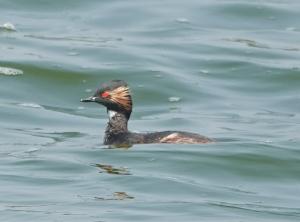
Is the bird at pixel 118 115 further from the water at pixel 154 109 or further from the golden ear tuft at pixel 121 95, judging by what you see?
the water at pixel 154 109

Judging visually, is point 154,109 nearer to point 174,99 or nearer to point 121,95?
point 174,99

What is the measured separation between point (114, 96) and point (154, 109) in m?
3.27

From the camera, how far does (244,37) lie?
25812mm

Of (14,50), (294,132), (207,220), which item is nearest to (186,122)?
(294,132)

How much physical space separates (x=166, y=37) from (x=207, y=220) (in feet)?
41.6

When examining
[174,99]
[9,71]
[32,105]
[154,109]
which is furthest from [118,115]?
[9,71]

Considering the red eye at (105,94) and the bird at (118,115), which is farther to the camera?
the red eye at (105,94)

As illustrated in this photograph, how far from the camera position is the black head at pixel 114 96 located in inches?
696

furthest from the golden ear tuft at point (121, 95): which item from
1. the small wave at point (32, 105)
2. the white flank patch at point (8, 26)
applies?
the white flank patch at point (8, 26)

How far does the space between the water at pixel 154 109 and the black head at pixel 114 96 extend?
1.92 feet

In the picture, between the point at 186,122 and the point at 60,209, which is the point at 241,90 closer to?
the point at 186,122

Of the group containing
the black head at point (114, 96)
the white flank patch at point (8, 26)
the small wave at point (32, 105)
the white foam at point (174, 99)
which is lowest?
the small wave at point (32, 105)

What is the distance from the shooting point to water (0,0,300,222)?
14.3m

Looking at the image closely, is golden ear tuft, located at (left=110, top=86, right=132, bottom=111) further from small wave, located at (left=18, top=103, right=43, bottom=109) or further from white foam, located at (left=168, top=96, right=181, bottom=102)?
white foam, located at (left=168, top=96, right=181, bottom=102)
